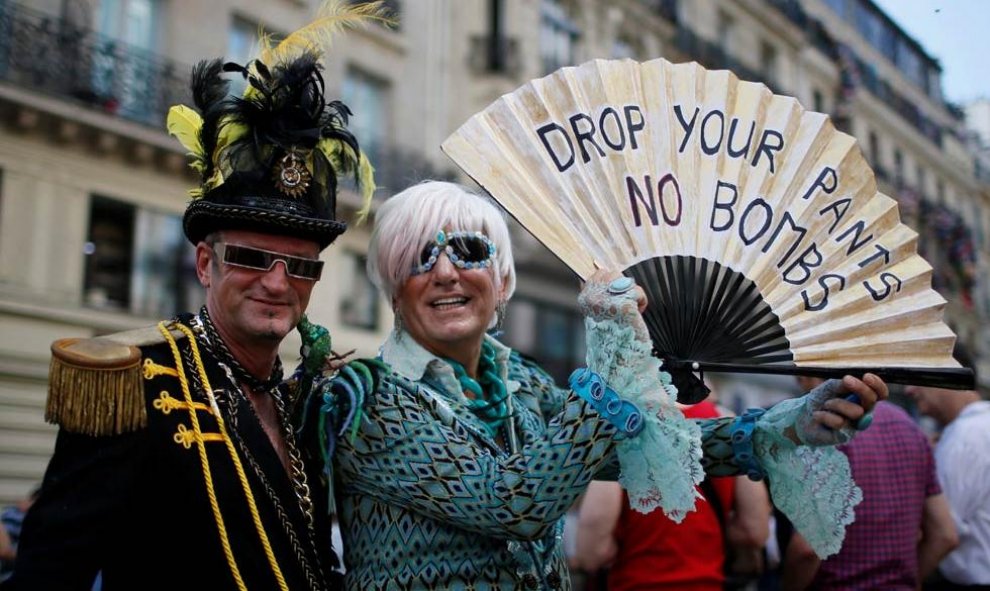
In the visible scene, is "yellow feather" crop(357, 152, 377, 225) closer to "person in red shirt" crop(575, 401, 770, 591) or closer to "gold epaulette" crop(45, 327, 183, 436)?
"gold epaulette" crop(45, 327, 183, 436)

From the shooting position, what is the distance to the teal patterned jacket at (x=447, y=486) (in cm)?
209

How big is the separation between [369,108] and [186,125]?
14.6m

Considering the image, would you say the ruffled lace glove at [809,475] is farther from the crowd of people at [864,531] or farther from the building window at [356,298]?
the building window at [356,298]

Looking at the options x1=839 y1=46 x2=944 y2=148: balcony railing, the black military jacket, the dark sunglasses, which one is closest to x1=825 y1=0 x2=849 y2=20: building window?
x1=839 y1=46 x2=944 y2=148: balcony railing

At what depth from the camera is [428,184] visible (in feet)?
8.67

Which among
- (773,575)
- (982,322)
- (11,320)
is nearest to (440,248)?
(773,575)

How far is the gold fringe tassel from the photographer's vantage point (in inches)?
75.0

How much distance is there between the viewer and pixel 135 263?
13.1m

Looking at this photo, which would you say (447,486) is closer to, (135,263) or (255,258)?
(255,258)

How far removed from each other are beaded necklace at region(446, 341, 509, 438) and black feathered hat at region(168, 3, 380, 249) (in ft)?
1.70

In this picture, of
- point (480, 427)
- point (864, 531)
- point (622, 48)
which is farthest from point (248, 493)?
point (622, 48)

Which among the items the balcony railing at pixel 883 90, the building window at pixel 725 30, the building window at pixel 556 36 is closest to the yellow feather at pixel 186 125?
the building window at pixel 556 36

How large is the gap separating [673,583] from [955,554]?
1666 mm

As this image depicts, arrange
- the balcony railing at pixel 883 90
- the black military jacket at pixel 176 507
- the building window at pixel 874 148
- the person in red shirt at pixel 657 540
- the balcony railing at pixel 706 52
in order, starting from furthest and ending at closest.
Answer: the building window at pixel 874 148 < the balcony railing at pixel 883 90 < the balcony railing at pixel 706 52 < the person in red shirt at pixel 657 540 < the black military jacket at pixel 176 507
